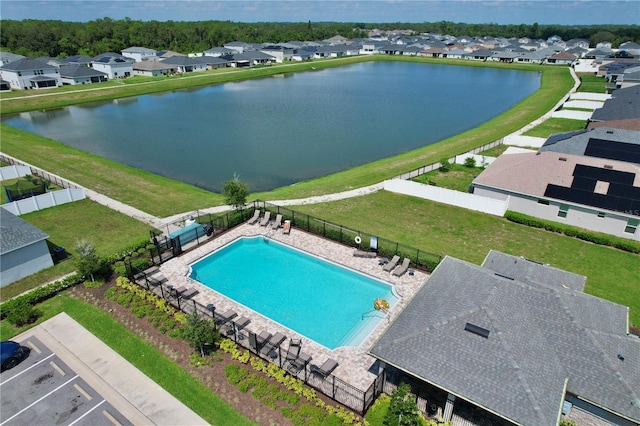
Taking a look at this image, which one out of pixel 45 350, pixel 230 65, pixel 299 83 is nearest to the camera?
pixel 45 350

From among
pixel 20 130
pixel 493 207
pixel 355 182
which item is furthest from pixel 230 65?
pixel 493 207

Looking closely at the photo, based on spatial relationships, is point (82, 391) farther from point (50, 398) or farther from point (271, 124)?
point (271, 124)

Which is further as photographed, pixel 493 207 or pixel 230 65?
pixel 230 65

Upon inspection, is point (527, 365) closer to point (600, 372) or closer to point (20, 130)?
point (600, 372)

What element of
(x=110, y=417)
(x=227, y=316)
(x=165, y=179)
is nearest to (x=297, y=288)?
(x=227, y=316)

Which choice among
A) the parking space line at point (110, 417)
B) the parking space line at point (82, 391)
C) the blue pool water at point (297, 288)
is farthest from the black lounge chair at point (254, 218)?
the parking space line at point (110, 417)

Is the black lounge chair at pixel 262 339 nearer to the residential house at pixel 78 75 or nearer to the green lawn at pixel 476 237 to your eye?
the green lawn at pixel 476 237
